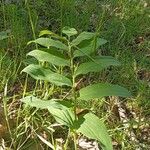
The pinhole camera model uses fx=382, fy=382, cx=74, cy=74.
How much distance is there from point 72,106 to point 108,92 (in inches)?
6.4

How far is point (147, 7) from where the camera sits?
126 inches

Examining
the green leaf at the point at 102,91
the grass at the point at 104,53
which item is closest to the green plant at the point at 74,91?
the green leaf at the point at 102,91

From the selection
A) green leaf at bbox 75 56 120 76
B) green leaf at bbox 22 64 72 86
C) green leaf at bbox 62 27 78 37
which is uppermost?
green leaf at bbox 62 27 78 37

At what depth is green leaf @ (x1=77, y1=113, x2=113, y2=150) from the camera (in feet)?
4.58

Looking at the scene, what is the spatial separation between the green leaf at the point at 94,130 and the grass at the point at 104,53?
19.9 inches

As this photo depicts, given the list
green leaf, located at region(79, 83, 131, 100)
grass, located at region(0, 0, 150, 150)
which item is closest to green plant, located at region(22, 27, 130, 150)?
green leaf, located at region(79, 83, 131, 100)

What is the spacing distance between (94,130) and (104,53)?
1293mm

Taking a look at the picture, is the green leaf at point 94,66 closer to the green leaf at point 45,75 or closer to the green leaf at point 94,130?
the green leaf at point 45,75

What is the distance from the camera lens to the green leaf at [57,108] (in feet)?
4.88

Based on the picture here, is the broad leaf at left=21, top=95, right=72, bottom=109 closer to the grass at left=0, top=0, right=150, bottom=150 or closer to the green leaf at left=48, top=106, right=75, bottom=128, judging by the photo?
the green leaf at left=48, top=106, right=75, bottom=128

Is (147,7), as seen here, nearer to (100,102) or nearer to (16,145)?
(100,102)

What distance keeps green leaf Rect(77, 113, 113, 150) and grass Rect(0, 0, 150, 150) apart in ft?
1.66

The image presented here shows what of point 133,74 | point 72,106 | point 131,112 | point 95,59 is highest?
point 95,59

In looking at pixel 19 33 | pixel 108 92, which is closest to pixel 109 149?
pixel 108 92
